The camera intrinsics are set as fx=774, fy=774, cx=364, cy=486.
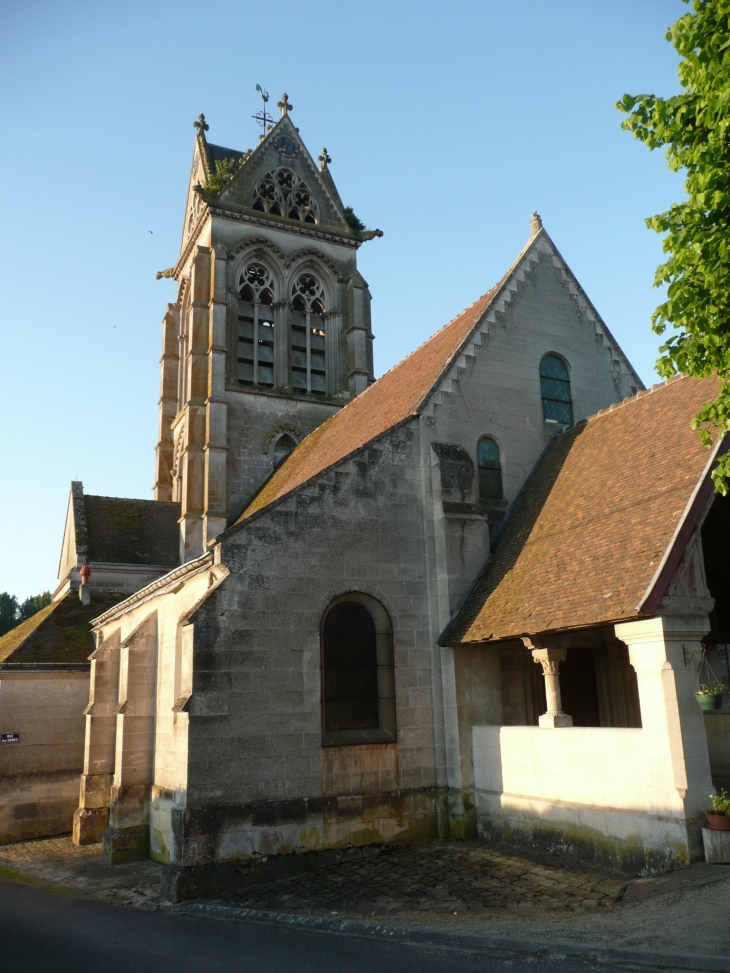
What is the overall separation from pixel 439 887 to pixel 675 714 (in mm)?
3731

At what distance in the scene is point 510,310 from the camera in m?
16.6

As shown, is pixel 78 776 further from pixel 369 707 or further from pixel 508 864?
pixel 508 864

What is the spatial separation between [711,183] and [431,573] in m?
8.18

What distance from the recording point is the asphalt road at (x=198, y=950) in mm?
7340

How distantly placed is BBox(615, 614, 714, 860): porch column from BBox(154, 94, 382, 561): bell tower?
16979 mm

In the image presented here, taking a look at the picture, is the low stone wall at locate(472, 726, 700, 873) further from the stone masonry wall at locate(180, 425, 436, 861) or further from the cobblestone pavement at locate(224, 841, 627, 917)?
the stone masonry wall at locate(180, 425, 436, 861)

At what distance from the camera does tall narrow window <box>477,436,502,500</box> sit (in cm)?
1545

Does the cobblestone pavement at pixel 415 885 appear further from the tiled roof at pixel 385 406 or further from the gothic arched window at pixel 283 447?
the gothic arched window at pixel 283 447

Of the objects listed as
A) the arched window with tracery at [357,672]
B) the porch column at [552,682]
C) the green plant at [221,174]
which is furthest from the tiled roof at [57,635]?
the green plant at [221,174]

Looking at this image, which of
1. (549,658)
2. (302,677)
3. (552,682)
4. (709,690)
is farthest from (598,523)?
(302,677)

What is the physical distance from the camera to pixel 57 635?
19.7 meters

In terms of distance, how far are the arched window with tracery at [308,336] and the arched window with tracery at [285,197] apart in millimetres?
2681

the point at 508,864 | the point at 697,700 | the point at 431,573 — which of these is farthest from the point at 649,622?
the point at 431,573

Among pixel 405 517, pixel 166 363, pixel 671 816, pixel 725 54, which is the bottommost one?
pixel 671 816
